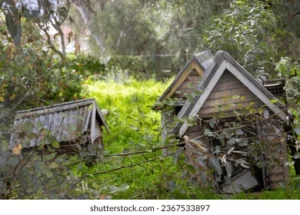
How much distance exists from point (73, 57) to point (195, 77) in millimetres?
971

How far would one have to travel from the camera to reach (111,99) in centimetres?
240

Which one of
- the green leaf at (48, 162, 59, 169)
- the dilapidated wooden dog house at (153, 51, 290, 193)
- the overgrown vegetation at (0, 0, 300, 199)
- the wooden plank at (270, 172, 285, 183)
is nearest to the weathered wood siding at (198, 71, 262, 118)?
the dilapidated wooden dog house at (153, 51, 290, 193)

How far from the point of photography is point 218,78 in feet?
5.85

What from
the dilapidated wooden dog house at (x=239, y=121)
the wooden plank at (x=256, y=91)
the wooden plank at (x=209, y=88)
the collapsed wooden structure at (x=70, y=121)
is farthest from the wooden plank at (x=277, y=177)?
the collapsed wooden structure at (x=70, y=121)

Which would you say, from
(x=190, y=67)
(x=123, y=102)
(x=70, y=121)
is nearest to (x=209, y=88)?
(x=190, y=67)

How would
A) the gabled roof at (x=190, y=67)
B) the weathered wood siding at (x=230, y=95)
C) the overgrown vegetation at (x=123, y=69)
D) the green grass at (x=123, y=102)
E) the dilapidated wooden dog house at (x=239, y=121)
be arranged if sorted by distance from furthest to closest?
the green grass at (x=123, y=102) → the gabled roof at (x=190, y=67) → the weathered wood siding at (x=230, y=95) → the dilapidated wooden dog house at (x=239, y=121) → the overgrown vegetation at (x=123, y=69)

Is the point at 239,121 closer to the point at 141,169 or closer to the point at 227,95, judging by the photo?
the point at 227,95

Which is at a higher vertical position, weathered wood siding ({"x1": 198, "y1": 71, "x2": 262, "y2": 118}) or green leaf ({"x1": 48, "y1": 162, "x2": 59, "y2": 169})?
weathered wood siding ({"x1": 198, "y1": 71, "x2": 262, "y2": 118})

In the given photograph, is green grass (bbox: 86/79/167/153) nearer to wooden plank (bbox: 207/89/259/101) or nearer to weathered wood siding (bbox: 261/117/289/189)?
wooden plank (bbox: 207/89/259/101)

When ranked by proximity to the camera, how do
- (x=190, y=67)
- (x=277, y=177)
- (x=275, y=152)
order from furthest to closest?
(x=190, y=67), (x=277, y=177), (x=275, y=152)

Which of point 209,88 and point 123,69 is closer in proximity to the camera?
point 209,88

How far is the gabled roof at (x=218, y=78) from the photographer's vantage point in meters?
1.74

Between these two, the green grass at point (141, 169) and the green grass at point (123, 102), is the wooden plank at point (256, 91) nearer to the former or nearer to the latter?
the green grass at point (141, 169)

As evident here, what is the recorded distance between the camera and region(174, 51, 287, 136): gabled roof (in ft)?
5.71
